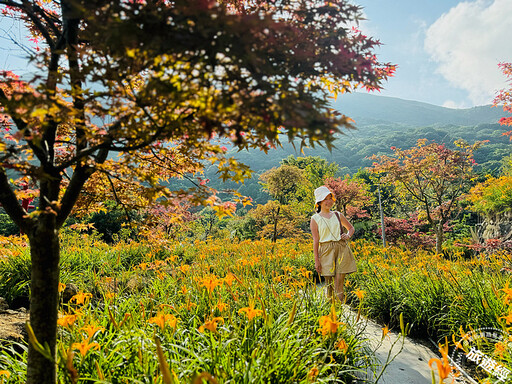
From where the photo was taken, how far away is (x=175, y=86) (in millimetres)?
1061

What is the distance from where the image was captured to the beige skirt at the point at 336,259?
3449 mm

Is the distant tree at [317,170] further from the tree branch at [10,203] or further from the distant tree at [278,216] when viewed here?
the tree branch at [10,203]

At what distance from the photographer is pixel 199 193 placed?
66.1 inches

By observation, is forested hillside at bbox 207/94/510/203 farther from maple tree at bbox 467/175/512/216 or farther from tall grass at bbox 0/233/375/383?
tall grass at bbox 0/233/375/383

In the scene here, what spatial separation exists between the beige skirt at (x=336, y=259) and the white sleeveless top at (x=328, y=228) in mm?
73

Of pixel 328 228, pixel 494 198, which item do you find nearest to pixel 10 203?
pixel 328 228

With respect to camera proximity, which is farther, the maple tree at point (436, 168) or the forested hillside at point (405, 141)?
the forested hillside at point (405, 141)

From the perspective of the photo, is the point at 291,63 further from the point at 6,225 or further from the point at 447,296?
the point at 6,225

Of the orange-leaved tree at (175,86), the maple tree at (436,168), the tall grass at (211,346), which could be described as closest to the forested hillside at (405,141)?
the maple tree at (436,168)

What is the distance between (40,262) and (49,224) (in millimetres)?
216

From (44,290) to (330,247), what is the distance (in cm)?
293

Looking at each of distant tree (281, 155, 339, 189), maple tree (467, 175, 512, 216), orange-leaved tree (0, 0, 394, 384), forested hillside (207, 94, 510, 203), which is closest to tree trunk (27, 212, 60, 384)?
orange-leaved tree (0, 0, 394, 384)

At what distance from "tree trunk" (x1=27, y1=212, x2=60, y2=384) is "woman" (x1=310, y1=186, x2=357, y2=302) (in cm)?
270

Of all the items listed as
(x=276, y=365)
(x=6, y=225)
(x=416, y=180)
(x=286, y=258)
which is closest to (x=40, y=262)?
(x=276, y=365)
